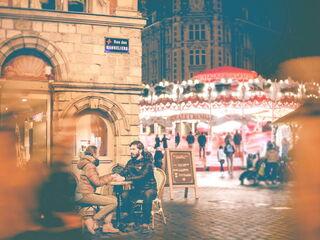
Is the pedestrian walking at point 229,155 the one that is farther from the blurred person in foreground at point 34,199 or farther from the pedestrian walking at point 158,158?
the blurred person in foreground at point 34,199

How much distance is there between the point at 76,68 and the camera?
562 inches

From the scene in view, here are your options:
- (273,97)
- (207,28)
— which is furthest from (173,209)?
(207,28)

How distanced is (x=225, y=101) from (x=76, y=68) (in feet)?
46.9

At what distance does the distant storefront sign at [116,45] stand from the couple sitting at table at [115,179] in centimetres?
605

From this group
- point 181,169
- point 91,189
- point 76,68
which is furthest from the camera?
point 76,68

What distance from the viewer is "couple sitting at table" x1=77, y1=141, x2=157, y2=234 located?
8195 mm

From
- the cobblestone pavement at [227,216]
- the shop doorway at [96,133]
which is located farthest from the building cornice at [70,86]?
the cobblestone pavement at [227,216]

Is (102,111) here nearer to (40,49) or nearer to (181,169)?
(40,49)

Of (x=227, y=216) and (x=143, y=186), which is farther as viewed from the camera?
(x=227, y=216)

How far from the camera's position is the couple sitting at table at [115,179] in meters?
8.20

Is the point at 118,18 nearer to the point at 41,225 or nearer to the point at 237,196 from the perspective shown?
the point at 237,196

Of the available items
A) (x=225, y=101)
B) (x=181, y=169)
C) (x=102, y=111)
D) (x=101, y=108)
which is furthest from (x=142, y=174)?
(x=225, y=101)

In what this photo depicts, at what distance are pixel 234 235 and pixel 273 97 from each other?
20088mm

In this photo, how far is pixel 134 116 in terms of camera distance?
48.8 ft
